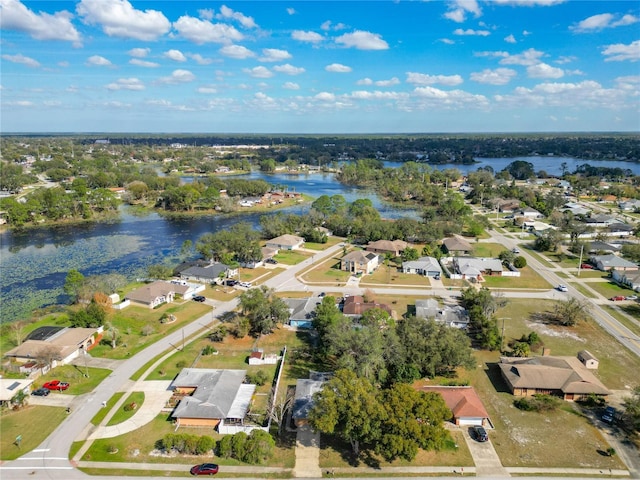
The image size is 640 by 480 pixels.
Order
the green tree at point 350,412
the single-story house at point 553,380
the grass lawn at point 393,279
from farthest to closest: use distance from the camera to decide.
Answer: the grass lawn at point 393,279, the single-story house at point 553,380, the green tree at point 350,412

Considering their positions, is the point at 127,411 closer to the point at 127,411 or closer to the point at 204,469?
the point at 127,411

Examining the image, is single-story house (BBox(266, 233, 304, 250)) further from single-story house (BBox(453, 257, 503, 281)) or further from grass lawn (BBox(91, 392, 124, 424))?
grass lawn (BBox(91, 392, 124, 424))

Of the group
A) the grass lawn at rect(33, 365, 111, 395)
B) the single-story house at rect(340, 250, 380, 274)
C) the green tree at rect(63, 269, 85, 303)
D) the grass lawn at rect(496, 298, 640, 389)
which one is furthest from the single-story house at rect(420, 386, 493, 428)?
the green tree at rect(63, 269, 85, 303)

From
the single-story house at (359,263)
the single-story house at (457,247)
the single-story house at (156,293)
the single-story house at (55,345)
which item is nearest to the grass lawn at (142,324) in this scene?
the single-story house at (156,293)

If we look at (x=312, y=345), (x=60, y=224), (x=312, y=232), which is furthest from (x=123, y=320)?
(x=60, y=224)

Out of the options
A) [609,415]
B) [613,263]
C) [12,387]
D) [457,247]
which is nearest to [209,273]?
[12,387]

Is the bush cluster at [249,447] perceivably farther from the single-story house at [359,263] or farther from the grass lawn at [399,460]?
the single-story house at [359,263]

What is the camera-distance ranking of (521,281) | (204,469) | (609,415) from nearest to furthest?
(204,469) < (609,415) < (521,281)
